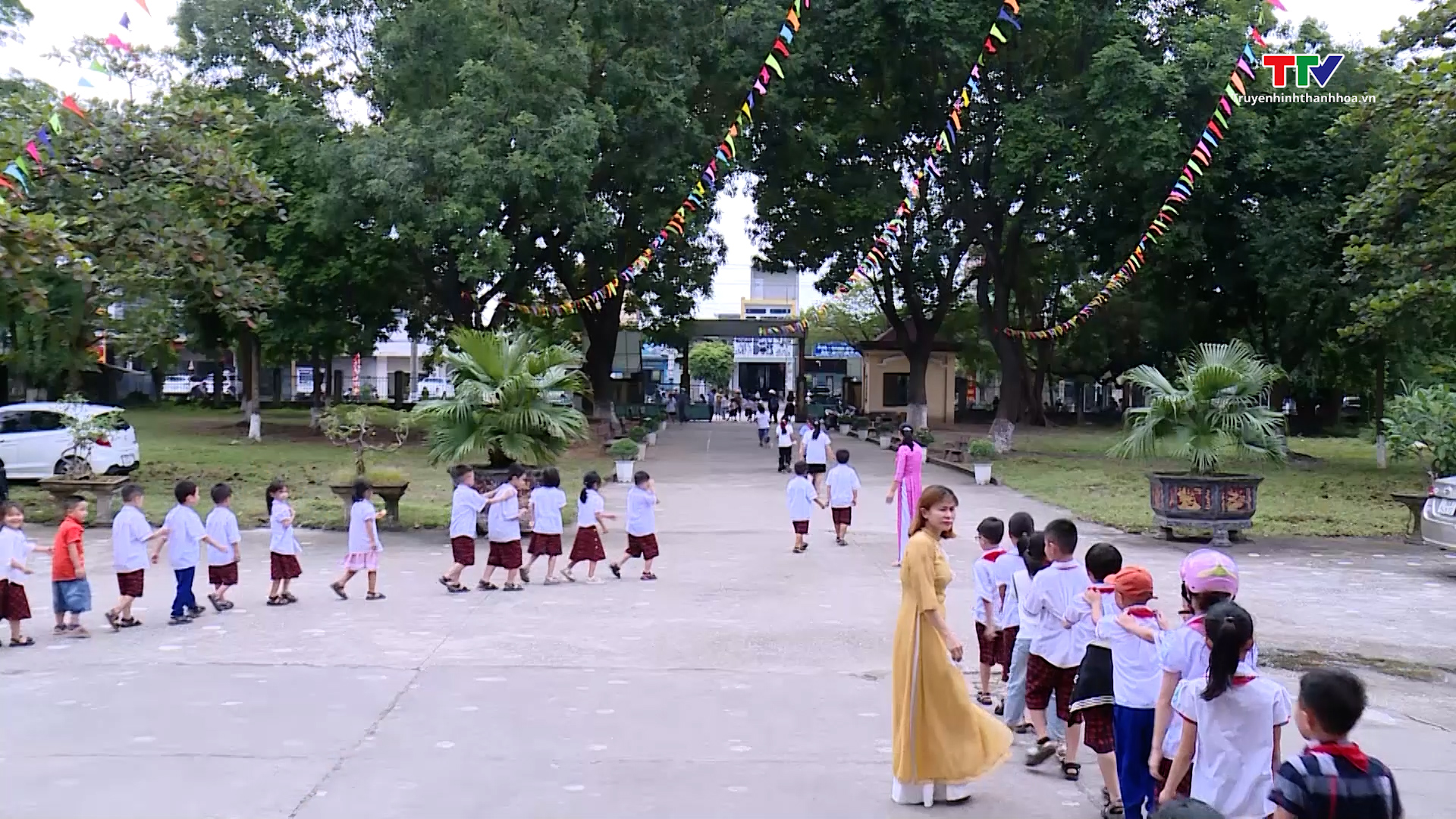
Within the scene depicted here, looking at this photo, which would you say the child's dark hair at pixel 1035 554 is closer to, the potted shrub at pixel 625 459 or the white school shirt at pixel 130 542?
the white school shirt at pixel 130 542

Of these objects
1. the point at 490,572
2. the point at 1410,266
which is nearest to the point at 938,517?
the point at 490,572

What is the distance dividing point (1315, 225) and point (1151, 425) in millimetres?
13806

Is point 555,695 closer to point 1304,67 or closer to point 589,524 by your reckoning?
point 589,524

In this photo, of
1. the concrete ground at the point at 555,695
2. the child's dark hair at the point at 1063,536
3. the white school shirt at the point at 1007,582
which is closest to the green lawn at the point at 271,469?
the concrete ground at the point at 555,695

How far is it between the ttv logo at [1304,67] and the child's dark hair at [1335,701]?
26.2m

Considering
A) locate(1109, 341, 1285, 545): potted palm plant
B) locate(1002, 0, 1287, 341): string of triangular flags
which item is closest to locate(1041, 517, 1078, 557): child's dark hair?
locate(1109, 341, 1285, 545): potted palm plant

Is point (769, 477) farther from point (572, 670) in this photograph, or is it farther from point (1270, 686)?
point (1270, 686)

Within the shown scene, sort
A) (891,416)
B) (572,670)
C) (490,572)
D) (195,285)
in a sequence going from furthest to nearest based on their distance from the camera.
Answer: (891,416) → (195,285) → (490,572) → (572,670)

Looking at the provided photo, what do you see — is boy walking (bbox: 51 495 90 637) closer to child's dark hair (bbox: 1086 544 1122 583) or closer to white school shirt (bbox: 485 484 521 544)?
white school shirt (bbox: 485 484 521 544)

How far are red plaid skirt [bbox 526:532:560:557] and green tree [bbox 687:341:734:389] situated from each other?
225ft

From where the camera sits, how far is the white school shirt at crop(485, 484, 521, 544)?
11250 millimetres

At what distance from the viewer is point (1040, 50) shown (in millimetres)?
27844

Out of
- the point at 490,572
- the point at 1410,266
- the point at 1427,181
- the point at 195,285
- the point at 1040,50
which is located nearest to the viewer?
the point at 490,572

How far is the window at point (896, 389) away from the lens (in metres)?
48.7
